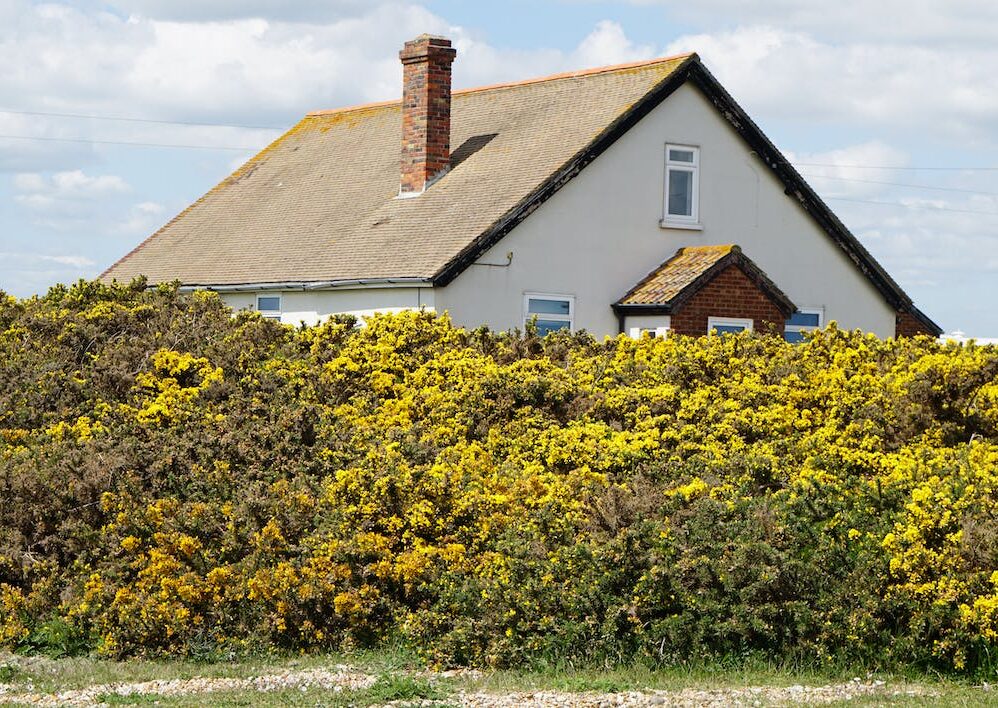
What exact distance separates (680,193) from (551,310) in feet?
11.3

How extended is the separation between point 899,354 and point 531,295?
33.2 feet

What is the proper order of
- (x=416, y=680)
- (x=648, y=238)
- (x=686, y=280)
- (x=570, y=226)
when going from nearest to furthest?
1. (x=416, y=680)
2. (x=686, y=280)
3. (x=570, y=226)
4. (x=648, y=238)

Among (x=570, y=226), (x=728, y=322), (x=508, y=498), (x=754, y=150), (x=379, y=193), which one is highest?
(x=754, y=150)

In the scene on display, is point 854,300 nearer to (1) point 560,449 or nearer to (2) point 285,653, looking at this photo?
(1) point 560,449

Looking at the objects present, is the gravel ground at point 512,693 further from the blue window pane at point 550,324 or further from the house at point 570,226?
the blue window pane at point 550,324

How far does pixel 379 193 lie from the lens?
84.7 ft

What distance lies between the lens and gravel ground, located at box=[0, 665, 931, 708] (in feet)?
26.8

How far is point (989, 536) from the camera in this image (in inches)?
346

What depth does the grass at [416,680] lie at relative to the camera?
8.28 m

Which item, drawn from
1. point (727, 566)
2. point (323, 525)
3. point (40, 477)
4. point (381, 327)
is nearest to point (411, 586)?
point (323, 525)

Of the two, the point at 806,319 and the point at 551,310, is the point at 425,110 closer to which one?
the point at 551,310

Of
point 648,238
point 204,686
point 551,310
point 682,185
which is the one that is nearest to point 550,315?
point 551,310

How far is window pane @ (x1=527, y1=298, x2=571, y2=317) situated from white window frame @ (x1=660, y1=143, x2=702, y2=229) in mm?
2497

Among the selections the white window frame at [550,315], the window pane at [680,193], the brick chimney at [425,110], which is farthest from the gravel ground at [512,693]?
the brick chimney at [425,110]
